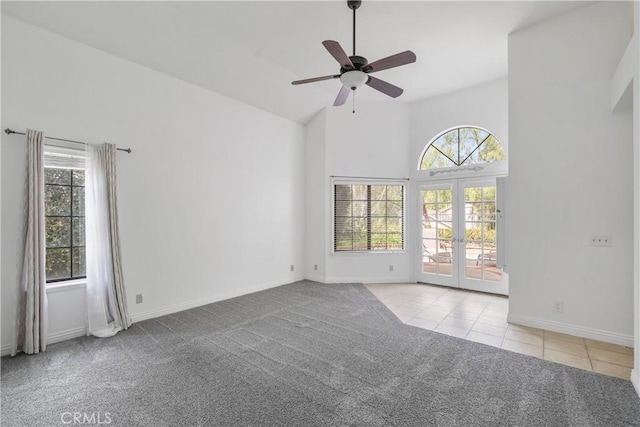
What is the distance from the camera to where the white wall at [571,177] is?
10.0 ft

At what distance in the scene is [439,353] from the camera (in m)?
→ 2.81

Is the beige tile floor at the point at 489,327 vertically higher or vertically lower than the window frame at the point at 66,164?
lower

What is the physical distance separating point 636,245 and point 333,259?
164 inches

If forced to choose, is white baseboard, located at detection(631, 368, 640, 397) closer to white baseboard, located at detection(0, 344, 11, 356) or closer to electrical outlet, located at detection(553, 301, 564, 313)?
electrical outlet, located at detection(553, 301, 564, 313)

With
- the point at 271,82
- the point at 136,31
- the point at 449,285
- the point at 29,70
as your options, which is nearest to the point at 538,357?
the point at 449,285

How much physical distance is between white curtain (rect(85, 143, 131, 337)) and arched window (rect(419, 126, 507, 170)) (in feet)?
16.4

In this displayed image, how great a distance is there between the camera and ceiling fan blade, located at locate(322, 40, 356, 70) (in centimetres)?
243

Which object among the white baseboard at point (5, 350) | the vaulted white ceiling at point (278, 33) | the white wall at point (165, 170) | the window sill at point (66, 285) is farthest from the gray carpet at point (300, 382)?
the vaulted white ceiling at point (278, 33)

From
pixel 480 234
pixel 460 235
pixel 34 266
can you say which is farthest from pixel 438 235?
pixel 34 266

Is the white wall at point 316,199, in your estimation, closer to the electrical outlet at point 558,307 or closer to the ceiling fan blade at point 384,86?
the ceiling fan blade at point 384,86

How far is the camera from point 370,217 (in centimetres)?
593

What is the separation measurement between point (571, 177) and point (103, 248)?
5.24 metres

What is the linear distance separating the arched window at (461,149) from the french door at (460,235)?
0.37m

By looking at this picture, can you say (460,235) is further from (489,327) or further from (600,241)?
(600,241)
